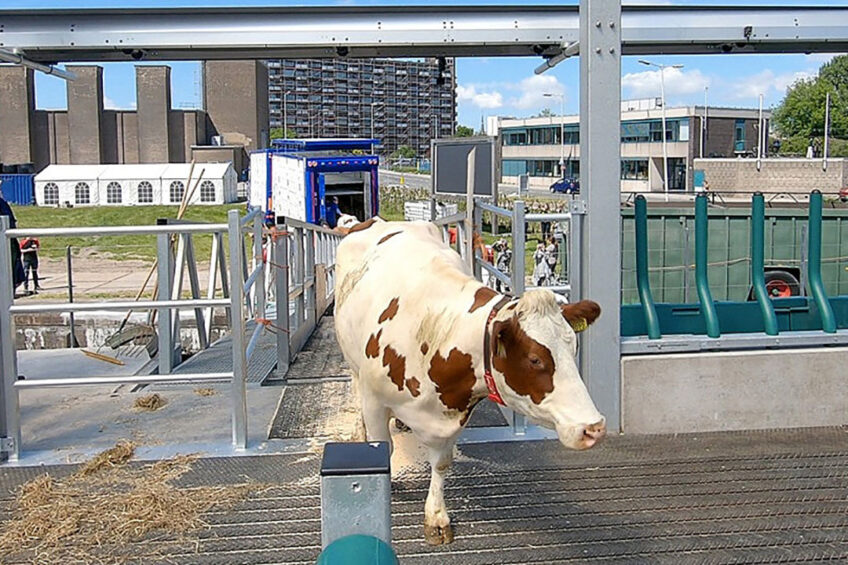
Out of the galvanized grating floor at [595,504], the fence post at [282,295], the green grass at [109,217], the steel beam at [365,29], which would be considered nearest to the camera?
the galvanized grating floor at [595,504]

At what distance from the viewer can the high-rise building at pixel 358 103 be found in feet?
438

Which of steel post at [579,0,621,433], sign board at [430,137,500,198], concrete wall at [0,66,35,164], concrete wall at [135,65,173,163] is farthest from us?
concrete wall at [135,65,173,163]

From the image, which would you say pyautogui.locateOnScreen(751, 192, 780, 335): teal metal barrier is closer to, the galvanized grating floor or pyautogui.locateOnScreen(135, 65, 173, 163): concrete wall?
the galvanized grating floor

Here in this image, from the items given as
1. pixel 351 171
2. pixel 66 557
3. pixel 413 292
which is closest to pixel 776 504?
pixel 413 292

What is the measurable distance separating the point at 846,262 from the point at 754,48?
356 inches

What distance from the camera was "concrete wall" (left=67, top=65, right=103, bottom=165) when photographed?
70000 mm

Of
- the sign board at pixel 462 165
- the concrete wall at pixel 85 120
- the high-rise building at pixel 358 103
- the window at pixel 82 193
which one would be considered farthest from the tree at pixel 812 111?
the sign board at pixel 462 165

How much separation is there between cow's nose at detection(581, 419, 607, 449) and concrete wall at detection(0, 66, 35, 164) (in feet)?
239

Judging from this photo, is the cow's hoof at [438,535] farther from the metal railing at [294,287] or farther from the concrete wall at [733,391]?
the metal railing at [294,287]

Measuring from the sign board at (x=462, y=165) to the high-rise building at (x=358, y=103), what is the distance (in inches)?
4725

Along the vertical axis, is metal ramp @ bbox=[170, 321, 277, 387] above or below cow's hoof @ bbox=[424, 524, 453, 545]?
above

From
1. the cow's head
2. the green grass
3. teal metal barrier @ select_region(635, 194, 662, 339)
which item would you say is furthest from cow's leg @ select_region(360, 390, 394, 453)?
the green grass

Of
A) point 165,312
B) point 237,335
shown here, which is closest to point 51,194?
point 165,312

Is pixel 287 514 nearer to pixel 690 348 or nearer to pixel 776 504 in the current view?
pixel 776 504
